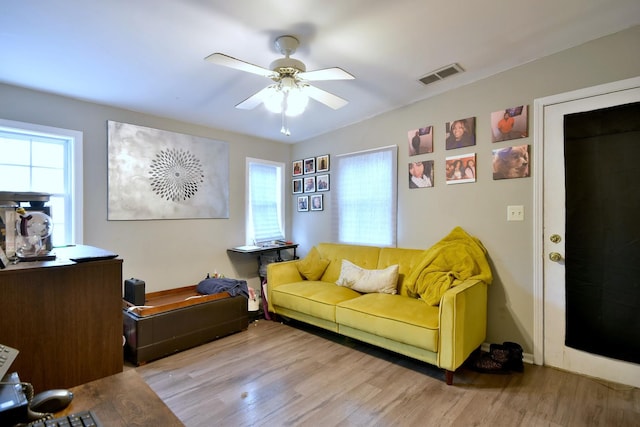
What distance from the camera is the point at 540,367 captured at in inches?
95.4

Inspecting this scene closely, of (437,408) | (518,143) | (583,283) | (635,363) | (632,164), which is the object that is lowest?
(437,408)

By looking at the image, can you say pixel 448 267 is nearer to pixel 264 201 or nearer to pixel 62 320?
pixel 62 320

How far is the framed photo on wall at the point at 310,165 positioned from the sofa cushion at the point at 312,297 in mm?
1669

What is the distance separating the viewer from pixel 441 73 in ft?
8.63

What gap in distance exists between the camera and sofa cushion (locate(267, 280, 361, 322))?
2.90 m

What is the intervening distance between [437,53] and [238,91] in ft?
5.70

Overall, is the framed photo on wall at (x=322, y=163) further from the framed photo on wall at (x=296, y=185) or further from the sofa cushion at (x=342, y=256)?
the sofa cushion at (x=342, y=256)

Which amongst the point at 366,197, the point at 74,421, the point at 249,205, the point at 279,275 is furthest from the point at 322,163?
the point at 74,421

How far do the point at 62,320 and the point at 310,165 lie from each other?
3668 mm

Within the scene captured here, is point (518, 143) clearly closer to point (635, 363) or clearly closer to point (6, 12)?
point (635, 363)

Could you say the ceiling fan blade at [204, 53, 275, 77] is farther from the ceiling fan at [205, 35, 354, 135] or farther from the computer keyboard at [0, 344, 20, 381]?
the computer keyboard at [0, 344, 20, 381]

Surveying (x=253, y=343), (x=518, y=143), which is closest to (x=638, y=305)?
(x=518, y=143)

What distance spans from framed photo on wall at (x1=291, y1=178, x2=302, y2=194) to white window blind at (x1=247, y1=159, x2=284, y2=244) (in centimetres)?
18

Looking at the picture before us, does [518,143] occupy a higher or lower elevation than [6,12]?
lower
